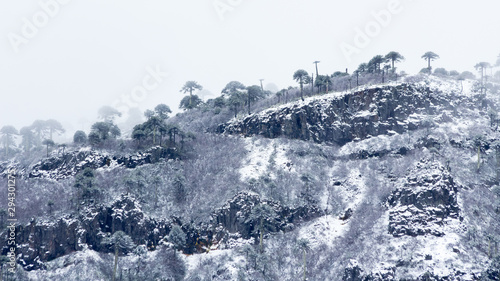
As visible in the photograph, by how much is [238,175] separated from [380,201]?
91.4ft

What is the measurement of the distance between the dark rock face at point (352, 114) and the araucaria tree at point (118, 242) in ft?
132

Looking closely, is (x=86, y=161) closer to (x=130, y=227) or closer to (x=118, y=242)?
(x=130, y=227)

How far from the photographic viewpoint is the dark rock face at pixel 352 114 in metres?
93.3

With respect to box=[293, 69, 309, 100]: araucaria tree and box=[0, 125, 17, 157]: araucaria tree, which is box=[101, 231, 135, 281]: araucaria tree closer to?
box=[293, 69, 309, 100]: araucaria tree

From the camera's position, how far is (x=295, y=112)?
96.6 meters

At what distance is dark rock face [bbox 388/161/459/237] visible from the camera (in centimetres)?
6744

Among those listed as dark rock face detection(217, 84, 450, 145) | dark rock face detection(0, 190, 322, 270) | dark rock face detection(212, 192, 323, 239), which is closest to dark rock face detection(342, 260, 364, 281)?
dark rock face detection(212, 192, 323, 239)

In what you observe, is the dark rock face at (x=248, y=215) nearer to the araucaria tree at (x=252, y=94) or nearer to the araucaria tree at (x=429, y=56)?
the araucaria tree at (x=252, y=94)

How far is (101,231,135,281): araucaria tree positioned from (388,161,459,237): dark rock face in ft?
147

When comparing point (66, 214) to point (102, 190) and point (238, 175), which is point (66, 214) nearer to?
point (102, 190)

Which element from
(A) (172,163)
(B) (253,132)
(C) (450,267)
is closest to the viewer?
(C) (450,267)

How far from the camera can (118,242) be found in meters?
70.4

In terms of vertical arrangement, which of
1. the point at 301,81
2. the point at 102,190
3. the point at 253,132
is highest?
the point at 301,81

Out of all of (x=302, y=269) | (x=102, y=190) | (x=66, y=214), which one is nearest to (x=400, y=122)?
(x=302, y=269)
